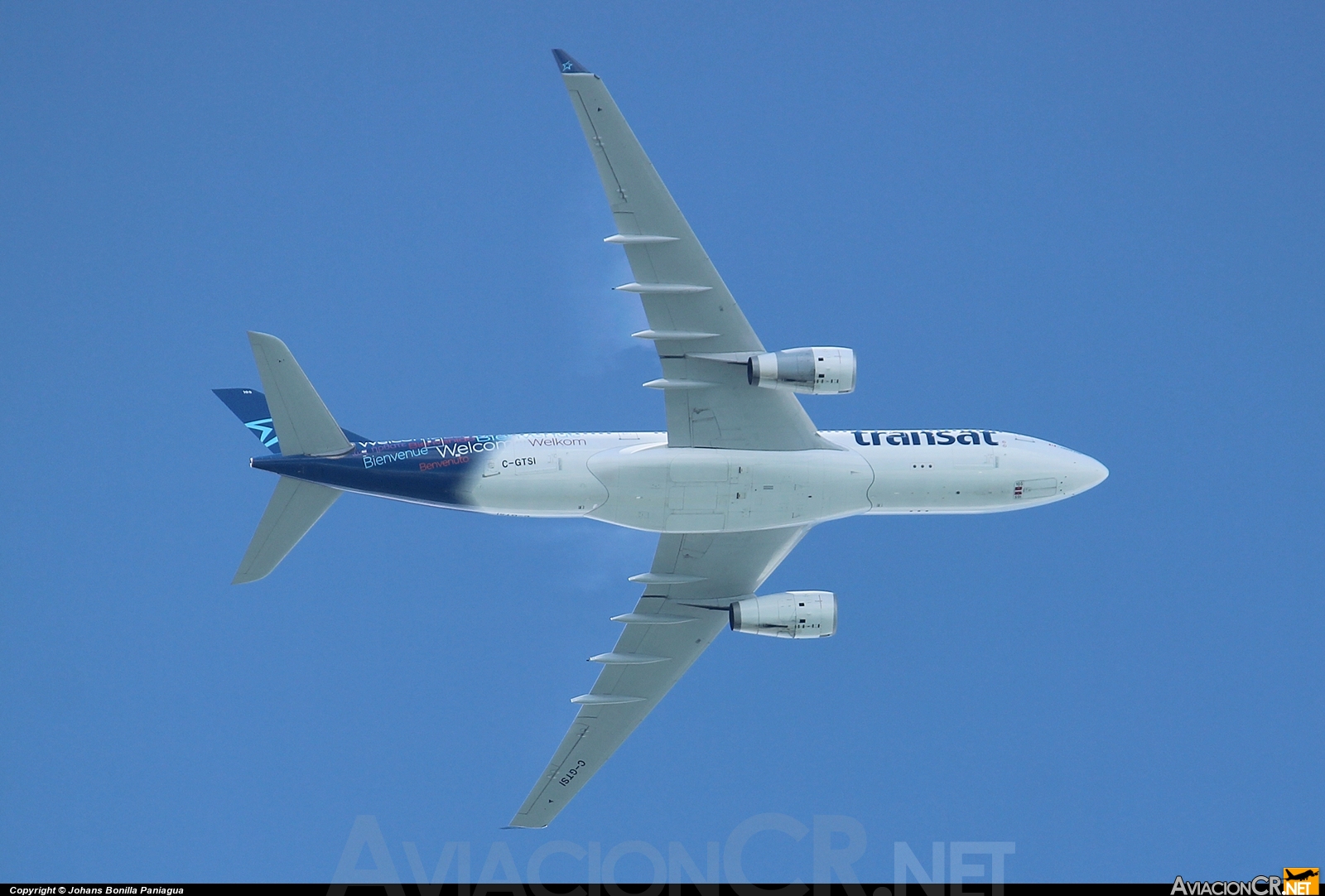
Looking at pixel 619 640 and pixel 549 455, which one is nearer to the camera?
pixel 549 455

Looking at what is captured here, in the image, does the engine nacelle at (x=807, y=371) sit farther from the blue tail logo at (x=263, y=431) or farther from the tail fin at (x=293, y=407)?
the blue tail logo at (x=263, y=431)

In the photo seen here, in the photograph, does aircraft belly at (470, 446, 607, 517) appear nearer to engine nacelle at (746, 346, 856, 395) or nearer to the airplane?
the airplane

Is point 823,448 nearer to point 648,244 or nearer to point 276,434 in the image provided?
point 648,244

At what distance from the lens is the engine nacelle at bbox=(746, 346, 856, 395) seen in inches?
1271

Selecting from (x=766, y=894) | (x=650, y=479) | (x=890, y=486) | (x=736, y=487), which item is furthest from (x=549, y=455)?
(x=766, y=894)

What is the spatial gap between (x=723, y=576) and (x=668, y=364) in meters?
8.12

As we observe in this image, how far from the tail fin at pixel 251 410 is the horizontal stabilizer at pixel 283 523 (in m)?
3.09

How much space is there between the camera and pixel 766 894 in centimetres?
3328

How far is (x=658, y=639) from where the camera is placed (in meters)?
38.8

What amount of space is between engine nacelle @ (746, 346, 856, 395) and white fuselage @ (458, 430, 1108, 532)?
248 centimetres

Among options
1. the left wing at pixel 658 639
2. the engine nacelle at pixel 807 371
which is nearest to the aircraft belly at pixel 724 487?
the left wing at pixel 658 639

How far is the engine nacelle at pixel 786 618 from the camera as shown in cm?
3634

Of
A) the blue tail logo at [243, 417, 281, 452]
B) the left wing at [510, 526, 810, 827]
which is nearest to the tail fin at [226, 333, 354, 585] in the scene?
the blue tail logo at [243, 417, 281, 452]

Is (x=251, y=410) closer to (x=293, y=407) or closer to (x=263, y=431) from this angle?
(x=263, y=431)
